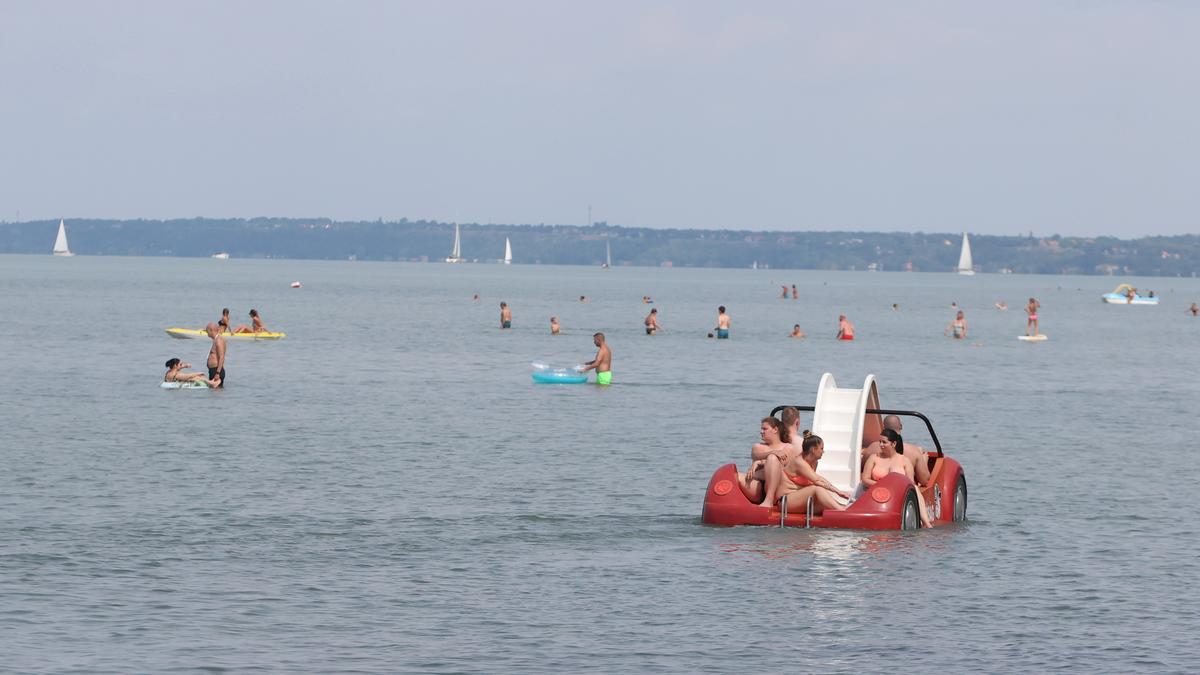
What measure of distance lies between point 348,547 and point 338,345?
51591mm

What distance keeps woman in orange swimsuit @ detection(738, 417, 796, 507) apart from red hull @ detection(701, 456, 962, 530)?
0.14m

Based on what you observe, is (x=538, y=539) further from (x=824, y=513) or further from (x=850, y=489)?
(x=850, y=489)

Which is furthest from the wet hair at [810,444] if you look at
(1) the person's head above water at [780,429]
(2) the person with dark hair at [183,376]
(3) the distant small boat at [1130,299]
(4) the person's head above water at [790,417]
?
(3) the distant small boat at [1130,299]

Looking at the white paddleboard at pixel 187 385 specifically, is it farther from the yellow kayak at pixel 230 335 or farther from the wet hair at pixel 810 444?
the wet hair at pixel 810 444

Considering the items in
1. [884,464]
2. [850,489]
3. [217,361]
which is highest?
[884,464]

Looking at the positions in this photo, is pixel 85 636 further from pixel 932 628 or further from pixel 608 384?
pixel 608 384

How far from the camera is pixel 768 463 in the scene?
21781mm

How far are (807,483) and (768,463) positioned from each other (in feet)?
1.85

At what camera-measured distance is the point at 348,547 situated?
21641 mm

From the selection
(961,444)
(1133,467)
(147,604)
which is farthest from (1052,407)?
(147,604)

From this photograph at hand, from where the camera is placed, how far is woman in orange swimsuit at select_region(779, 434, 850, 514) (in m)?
21.7

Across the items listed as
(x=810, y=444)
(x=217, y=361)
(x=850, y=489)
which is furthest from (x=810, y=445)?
(x=217, y=361)

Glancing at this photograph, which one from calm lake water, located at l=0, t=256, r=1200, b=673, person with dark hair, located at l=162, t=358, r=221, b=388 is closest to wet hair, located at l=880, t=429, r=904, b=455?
calm lake water, located at l=0, t=256, r=1200, b=673

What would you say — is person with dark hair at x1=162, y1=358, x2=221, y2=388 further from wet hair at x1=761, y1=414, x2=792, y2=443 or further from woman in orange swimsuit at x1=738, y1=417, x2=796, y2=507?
wet hair at x1=761, y1=414, x2=792, y2=443
